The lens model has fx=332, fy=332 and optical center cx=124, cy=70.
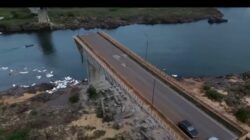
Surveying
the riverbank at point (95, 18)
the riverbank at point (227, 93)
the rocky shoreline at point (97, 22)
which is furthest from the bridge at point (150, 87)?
the riverbank at point (95, 18)

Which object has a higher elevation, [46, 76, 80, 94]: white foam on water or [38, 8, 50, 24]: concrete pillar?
[38, 8, 50, 24]: concrete pillar

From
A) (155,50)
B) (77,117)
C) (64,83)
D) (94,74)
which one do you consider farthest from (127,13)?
(77,117)

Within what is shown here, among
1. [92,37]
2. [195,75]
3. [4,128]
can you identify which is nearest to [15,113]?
[4,128]

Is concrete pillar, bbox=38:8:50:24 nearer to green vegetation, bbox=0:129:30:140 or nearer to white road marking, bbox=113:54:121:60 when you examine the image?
white road marking, bbox=113:54:121:60

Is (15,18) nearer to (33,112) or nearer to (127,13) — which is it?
(127,13)

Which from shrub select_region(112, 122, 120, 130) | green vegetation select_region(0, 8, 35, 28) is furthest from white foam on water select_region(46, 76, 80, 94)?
green vegetation select_region(0, 8, 35, 28)
